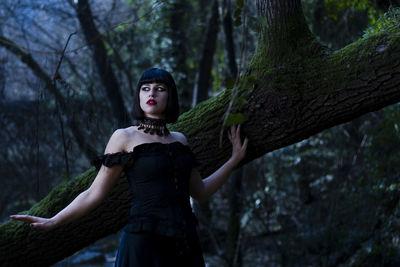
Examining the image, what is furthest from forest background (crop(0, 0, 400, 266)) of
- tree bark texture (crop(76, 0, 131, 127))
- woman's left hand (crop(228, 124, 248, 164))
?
woman's left hand (crop(228, 124, 248, 164))

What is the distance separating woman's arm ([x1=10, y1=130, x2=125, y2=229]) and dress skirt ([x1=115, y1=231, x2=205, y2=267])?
0.88 feet

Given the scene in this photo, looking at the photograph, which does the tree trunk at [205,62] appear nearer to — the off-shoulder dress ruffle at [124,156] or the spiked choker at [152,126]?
the spiked choker at [152,126]

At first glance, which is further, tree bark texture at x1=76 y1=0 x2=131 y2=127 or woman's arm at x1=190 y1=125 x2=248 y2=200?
tree bark texture at x1=76 y1=0 x2=131 y2=127

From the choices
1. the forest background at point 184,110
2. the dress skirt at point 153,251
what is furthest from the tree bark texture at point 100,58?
the dress skirt at point 153,251

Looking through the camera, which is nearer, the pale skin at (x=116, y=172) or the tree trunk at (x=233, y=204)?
the pale skin at (x=116, y=172)

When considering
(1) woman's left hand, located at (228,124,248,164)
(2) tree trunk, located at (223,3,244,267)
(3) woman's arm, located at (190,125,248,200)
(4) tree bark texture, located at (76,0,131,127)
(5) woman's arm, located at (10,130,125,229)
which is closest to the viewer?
(5) woman's arm, located at (10,130,125,229)

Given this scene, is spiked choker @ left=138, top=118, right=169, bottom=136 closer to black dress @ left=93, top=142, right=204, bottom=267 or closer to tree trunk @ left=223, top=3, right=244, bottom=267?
black dress @ left=93, top=142, right=204, bottom=267

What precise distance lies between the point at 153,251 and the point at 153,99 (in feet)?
2.64

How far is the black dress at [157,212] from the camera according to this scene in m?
2.21

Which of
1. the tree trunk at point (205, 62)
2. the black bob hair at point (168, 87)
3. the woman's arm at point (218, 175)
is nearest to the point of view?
the black bob hair at point (168, 87)

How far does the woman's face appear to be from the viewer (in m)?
2.41

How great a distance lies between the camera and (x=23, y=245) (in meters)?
3.23

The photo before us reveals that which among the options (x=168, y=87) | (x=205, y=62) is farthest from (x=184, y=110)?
(x=168, y=87)

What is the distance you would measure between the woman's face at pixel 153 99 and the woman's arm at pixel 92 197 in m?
0.20
